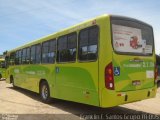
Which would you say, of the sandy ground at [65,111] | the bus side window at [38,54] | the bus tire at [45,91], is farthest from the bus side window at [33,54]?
the sandy ground at [65,111]

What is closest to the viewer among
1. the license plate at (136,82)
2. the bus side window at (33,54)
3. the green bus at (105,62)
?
the green bus at (105,62)

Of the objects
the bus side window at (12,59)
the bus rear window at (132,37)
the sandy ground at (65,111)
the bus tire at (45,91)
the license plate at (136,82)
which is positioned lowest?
the sandy ground at (65,111)

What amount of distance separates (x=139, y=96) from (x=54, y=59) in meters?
4.20

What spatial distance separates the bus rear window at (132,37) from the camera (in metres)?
8.38

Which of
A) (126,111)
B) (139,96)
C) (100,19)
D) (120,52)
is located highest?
(100,19)

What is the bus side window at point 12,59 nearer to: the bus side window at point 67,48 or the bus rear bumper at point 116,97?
the bus side window at point 67,48

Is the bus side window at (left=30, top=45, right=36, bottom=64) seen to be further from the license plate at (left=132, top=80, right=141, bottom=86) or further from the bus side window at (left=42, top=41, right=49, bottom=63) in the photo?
the license plate at (left=132, top=80, right=141, bottom=86)

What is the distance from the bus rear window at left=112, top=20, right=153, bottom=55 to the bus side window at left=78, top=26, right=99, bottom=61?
2.07 ft

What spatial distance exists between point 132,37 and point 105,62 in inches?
56.9

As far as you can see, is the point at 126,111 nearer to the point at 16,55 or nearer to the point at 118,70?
the point at 118,70

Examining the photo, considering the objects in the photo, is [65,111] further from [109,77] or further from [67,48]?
[109,77]

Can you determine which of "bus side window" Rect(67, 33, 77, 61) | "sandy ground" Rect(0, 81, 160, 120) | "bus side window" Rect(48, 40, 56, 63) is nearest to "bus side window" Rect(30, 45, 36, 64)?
"bus side window" Rect(48, 40, 56, 63)

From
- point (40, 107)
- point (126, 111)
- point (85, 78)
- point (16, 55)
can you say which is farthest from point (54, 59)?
point (16, 55)

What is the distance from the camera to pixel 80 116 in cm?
932
